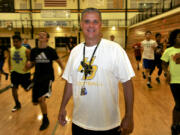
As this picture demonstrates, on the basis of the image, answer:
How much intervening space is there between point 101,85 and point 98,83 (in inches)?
1.2

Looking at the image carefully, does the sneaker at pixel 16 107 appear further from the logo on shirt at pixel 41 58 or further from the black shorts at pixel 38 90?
the logo on shirt at pixel 41 58

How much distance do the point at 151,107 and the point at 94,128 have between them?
314 centimetres

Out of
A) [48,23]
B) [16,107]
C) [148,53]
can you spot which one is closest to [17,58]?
[16,107]

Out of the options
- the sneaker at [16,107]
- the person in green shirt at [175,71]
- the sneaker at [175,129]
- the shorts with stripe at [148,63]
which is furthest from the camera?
the shorts with stripe at [148,63]

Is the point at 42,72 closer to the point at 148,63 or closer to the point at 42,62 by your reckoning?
the point at 42,62

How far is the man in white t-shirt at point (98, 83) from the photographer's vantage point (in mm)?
1544

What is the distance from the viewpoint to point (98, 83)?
155 centimetres

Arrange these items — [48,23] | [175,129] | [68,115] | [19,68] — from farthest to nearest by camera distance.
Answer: [48,23], [19,68], [68,115], [175,129]

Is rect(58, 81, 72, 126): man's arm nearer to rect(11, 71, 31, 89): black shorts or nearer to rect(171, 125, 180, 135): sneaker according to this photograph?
rect(171, 125, 180, 135): sneaker

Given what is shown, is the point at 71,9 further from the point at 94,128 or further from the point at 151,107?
the point at 94,128

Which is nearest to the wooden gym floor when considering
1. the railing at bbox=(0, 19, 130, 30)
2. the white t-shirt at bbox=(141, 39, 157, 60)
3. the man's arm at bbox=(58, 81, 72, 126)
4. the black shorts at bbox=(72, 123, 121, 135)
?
the white t-shirt at bbox=(141, 39, 157, 60)

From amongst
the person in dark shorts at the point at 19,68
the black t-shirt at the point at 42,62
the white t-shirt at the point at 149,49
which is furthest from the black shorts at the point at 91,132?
the white t-shirt at the point at 149,49

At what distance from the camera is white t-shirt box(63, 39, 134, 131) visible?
154 cm

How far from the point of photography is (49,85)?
3486mm
